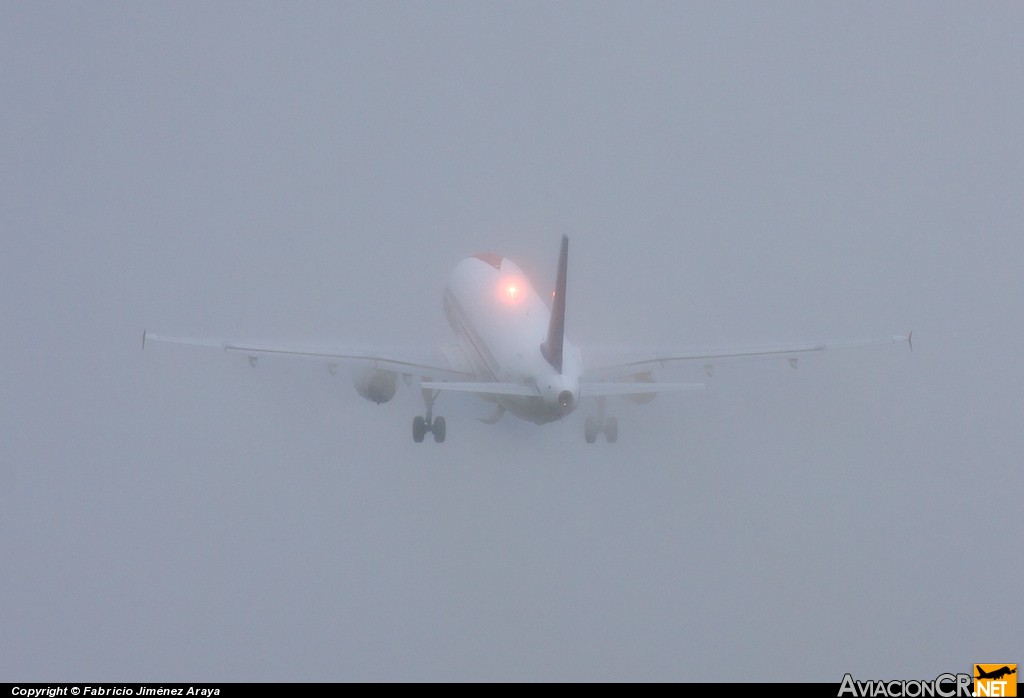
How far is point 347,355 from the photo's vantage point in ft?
149

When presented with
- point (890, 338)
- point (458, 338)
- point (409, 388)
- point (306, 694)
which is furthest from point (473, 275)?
point (306, 694)

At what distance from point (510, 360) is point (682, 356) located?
7.33 meters

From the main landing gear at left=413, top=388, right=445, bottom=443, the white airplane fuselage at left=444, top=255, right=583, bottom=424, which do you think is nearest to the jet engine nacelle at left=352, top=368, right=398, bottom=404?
the main landing gear at left=413, top=388, right=445, bottom=443

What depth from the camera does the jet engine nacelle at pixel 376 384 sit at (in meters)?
46.8

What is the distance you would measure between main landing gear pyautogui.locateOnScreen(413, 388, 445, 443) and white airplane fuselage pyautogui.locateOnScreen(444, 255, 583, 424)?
2.03m

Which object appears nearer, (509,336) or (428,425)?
(509,336)

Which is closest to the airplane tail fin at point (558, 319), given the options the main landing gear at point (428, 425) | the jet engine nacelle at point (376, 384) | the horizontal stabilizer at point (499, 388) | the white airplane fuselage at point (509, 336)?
the white airplane fuselage at point (509, 336)

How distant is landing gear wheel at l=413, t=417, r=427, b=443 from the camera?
150 feet


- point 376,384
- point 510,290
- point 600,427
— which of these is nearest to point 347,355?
point 376,384

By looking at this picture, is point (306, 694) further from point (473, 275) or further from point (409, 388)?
point (473, 275)

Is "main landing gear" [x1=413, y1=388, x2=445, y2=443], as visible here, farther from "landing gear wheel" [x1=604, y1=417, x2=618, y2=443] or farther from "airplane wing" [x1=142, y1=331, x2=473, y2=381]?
"landing gear wheel" [x1=604, y1=417, x2=618, y2=443]

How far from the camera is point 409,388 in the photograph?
162ft

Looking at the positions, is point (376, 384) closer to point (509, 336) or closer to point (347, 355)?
point (347, 355)

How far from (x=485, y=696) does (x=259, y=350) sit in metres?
17.5
